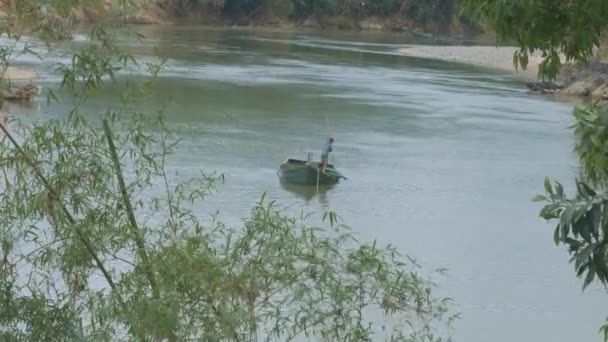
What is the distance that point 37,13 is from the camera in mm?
4383

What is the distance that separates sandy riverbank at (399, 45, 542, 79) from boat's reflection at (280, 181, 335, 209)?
22440mm

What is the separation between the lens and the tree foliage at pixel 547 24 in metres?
3.34

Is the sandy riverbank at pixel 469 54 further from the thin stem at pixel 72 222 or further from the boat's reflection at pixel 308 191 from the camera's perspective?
the thin stem at pixel 72 222

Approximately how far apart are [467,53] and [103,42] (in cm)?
3911

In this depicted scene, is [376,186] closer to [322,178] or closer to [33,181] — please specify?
[322,178]

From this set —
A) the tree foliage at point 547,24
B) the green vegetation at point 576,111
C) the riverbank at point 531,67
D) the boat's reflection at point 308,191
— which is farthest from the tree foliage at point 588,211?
the riverbank at point 531,67

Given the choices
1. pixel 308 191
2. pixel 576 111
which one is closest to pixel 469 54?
pixel 308 191

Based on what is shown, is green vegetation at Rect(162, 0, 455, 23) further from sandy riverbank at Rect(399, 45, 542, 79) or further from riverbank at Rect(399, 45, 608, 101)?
riverbank at Rect(399, 45, 608, 101)

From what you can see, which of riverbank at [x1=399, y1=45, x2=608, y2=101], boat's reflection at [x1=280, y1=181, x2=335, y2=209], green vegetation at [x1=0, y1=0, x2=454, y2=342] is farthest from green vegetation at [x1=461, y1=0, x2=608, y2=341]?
riverbank at [x1=399, y1=45, x2=608, y2=101]

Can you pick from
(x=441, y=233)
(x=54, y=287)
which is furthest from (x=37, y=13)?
(x=441, y=233)

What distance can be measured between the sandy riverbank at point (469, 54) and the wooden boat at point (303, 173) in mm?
22342

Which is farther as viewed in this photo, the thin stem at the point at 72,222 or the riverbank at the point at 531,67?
the riverbank at the point at 531,67

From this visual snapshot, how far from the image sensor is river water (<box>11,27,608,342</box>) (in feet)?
34.4

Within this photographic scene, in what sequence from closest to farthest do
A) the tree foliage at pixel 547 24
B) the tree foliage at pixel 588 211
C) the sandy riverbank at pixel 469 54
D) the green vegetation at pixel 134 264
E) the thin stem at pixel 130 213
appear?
1. the tree foliage at pixel 588 211
2. the tree foliage at pixel 547 24
3. the green vegetation at pixel 134 264
4. the thin stem at pixel 130 213
5. the sandy riverbank at pixel 469 54
